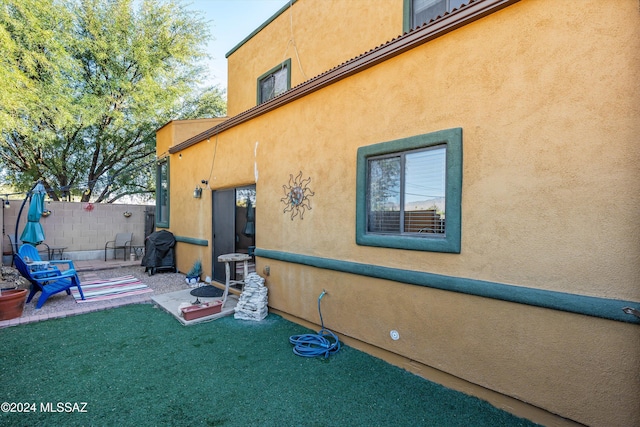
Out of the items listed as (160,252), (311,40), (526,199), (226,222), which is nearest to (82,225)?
(160,252)

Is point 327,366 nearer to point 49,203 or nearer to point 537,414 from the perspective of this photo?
point 537,414

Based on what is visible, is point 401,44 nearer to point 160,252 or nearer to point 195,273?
point 195,273

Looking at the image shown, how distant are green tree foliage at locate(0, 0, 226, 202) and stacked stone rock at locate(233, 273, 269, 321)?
24.6 feet

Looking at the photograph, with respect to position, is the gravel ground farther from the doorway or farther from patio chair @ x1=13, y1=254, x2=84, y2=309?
the doorway

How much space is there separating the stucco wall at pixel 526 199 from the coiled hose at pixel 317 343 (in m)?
0.24

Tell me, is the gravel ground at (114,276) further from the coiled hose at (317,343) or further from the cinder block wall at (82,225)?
the coiled hose at (317,343)

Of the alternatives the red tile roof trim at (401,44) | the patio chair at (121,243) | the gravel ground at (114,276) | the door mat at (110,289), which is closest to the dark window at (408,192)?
the red tile roof trim at (401,44)

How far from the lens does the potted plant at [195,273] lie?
6867mm

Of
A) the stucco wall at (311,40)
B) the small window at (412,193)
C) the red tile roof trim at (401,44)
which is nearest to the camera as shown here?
the red tile roof trim at (401,44)

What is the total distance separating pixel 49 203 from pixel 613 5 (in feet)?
42.2

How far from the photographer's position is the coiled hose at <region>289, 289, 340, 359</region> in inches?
142

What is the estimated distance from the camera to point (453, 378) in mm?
2918

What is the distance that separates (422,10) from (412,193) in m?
3.24

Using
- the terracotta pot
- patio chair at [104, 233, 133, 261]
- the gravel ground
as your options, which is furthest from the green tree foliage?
the terracotta pot
